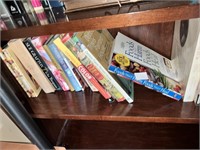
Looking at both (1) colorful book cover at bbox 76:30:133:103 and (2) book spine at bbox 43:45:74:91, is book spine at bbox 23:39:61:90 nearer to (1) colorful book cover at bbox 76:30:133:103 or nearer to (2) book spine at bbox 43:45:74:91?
(2) book spine at bbox 43:45:74:91

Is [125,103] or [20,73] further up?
[20,73]

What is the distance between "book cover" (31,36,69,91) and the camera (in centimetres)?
57

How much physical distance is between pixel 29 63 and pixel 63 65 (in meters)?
0.11

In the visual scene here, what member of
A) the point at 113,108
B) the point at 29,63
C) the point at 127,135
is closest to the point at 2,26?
the point at 29,63

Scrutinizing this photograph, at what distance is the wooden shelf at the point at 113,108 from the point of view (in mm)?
540

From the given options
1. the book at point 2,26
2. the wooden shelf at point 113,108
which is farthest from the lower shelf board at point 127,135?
the book at point 2,26

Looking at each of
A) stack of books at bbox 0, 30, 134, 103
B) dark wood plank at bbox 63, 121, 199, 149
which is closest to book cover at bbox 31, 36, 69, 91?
stack of books at bbox 0, 30, 134, 103

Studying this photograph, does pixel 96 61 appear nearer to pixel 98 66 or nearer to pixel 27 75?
pixel 98 66

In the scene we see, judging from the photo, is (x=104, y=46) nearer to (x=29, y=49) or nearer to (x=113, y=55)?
(x=113, y=55)

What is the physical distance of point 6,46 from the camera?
574 mm

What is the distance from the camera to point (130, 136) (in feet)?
2.53

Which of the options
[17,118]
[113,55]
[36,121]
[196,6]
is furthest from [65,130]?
[196,6]

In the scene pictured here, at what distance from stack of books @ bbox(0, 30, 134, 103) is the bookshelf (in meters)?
0.04

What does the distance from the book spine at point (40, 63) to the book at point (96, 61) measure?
13 centimetres
